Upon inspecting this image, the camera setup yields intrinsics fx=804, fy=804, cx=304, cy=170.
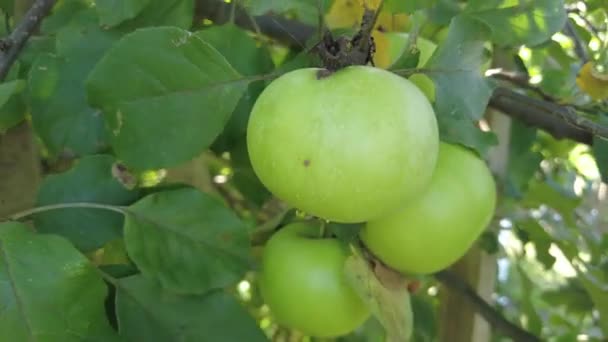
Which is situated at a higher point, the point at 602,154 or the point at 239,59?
the point at 239,59

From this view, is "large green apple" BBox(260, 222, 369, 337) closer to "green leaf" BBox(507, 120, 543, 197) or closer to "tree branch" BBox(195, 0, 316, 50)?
"tree branch" BBox(195, 0, 316, 50)

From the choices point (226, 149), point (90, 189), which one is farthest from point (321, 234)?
point (90, 189)

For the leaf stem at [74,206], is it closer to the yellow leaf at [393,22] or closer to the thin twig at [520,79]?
the yellow leaf at [393,22]

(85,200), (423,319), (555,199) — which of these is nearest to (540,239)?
(555,199)

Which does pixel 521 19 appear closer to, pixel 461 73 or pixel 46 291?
pixel 461 73

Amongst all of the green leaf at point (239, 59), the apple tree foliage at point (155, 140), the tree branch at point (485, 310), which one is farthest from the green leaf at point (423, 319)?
the green leaf at point (239, 59)
